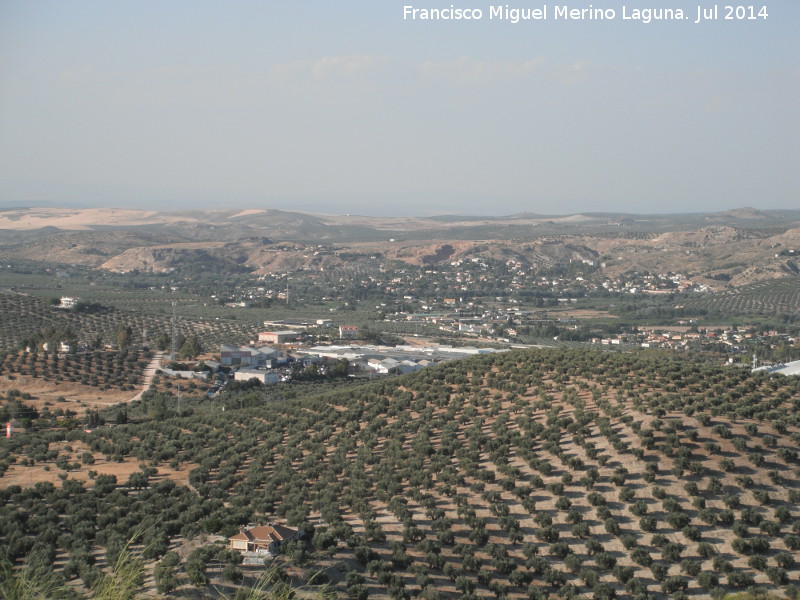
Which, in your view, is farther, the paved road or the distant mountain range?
the distant mountain range

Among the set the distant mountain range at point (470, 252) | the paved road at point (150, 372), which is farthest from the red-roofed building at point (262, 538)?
the distant mountain range at point (470, 252)

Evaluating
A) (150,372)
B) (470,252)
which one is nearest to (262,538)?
(150,372)

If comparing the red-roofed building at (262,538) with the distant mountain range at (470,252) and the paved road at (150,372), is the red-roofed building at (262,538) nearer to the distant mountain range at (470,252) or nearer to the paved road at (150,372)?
the paved road at (150,372)

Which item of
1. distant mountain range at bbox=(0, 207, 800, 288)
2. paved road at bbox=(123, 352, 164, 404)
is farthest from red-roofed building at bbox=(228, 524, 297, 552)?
distant mountain range at bbox=(0, 207, 800, 288)

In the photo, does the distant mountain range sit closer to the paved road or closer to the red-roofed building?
the paved road

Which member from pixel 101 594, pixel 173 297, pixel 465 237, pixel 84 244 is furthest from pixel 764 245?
pixel 101 594

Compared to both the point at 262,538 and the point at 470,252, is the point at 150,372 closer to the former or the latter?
the point at 262,538

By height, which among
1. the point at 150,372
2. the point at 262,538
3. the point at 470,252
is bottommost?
the point at 150,372

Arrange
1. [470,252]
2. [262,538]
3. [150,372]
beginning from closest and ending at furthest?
[262,538], [150,372], [470,252]
